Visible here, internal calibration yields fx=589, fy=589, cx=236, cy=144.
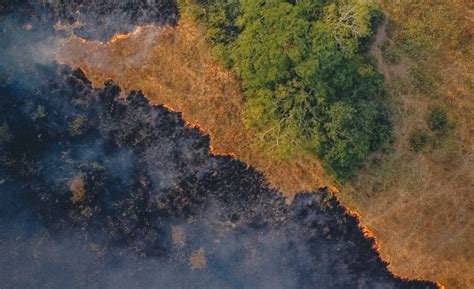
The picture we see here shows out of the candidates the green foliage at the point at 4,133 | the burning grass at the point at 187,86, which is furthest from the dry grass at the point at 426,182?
the green foliage at the point at 4,133

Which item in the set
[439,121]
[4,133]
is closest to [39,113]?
[4,133]

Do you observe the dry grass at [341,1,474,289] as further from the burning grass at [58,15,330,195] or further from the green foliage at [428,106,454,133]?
the burning grass at [58,15,330,195]

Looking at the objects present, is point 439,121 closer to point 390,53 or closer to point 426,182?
point 426,182

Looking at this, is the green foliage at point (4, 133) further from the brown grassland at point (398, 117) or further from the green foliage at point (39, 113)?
the brown grassland at point (398, 117)

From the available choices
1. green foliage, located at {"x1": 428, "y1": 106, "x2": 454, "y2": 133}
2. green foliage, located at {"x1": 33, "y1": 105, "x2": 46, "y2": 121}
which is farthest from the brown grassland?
green foliage, located at {"x1": 33, "y1": 105, "x2": 46, "y2": 121}

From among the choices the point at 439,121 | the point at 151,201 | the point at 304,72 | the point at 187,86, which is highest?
the point at 439,121

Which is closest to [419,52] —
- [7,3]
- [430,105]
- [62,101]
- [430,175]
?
[430,105]
